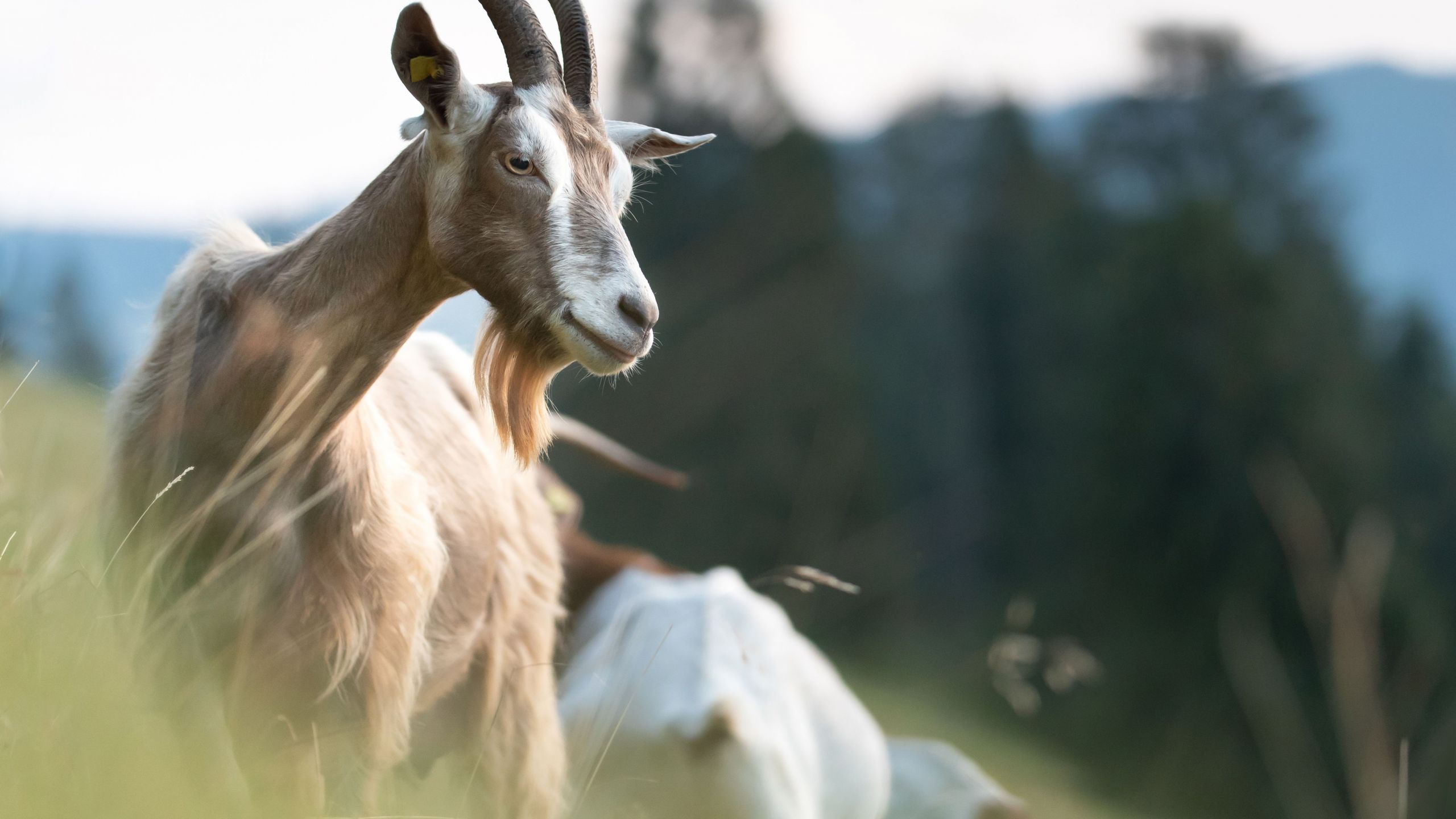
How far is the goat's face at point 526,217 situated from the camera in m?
2.24

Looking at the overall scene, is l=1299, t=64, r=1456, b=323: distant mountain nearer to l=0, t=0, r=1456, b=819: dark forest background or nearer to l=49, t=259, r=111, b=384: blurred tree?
l=0, t=0, r=1456, b=819: dark forest background

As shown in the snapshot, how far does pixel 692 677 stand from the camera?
4449 millimetres

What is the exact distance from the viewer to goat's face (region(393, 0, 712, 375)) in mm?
2242

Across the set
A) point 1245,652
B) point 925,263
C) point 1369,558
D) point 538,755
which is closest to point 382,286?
point 538,755

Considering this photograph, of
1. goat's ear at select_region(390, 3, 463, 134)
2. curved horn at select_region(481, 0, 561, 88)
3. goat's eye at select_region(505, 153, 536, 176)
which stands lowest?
goat's eye at select_region(505, 153, 536, 176)

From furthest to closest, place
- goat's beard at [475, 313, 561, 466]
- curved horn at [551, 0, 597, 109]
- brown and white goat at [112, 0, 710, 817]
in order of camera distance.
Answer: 1. curved horn at [551, 0, 597, 109]
2. goat's beard at [475, 313, 561, 466]
3. brown and white goat at [112, 0, 710, 817]

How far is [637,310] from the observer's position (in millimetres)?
2217

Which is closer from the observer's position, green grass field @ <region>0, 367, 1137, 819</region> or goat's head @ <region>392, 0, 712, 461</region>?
green grass field @ <region>0, 367, 1137, 819</region>

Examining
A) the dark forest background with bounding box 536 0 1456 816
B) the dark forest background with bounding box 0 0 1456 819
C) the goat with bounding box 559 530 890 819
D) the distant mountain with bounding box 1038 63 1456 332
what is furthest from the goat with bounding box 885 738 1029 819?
the distant mountain with bounding box 1038 63 1456 332

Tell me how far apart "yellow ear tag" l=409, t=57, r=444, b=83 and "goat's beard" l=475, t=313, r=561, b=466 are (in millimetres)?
510

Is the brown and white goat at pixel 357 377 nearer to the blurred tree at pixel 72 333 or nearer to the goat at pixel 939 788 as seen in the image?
the blurred tree at pixel 72 333

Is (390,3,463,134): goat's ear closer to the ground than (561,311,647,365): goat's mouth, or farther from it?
farther from it

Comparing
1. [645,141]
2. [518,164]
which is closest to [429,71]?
[518,164]

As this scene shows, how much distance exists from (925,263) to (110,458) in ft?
78.2
